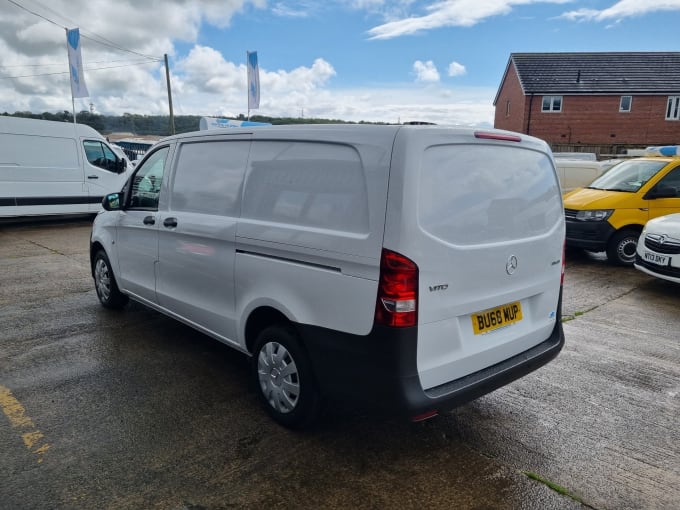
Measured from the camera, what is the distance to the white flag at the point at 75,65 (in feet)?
72.2

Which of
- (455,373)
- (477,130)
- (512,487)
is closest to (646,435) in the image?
(512,487)

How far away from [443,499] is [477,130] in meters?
1.99

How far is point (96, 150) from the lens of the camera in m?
13.1

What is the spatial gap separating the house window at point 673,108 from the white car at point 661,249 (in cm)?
3594

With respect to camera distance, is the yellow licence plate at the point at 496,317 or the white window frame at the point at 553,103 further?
the white window frame at the point at 553,103

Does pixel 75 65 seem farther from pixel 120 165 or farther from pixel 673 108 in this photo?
pixel 673 108

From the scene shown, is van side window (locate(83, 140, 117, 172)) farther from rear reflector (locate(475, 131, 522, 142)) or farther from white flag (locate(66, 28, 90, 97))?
rear reflector (locate(475, 131, 522, 142))

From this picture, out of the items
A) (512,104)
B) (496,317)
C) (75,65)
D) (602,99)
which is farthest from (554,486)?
(512,104)

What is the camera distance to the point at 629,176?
8852 millimetres

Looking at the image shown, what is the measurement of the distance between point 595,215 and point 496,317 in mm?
6535

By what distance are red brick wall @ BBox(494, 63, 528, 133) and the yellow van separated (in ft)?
93.7

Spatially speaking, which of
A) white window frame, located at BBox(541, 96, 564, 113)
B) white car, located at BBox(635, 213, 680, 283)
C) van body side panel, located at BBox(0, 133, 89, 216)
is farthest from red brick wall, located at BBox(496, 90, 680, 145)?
van body side panel, located at BBox(0, 133, 89, 216)

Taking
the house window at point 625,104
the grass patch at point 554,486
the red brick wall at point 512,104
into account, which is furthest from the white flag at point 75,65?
the house window at point 625,104

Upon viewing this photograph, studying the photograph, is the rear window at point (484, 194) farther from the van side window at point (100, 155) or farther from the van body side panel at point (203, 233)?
the van side window at point (100, 155)
